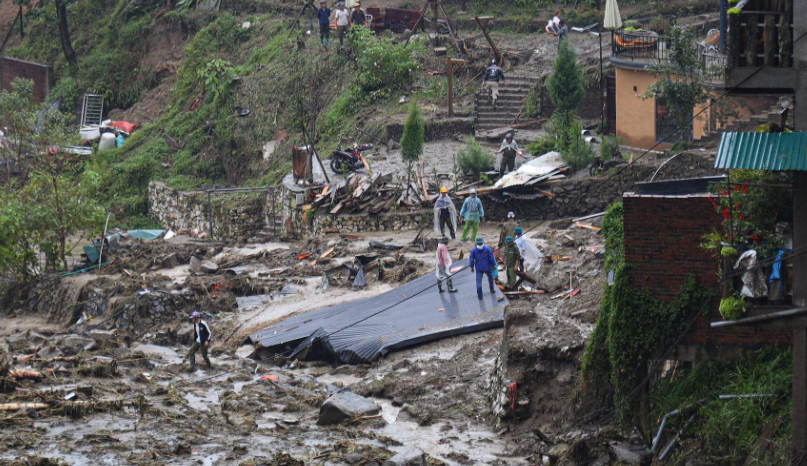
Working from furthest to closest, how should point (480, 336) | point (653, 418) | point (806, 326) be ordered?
point (480, 336), point (653, 418), point (806, 326)

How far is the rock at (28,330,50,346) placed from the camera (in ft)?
71.2

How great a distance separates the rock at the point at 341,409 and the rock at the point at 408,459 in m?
1.97

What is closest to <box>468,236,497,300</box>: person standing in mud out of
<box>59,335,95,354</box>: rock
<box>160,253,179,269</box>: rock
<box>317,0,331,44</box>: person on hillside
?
<box>59,335,95,354</box>: rock

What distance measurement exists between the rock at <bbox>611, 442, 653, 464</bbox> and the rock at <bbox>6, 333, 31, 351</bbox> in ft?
40.8

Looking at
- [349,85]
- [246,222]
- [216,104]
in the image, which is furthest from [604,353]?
[216,104]

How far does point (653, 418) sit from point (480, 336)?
17.0ft

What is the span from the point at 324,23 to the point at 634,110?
1263 cm

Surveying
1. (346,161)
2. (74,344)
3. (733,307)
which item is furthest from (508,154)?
(733,307)

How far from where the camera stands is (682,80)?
2552 cm

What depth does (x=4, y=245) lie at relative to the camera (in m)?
25.3

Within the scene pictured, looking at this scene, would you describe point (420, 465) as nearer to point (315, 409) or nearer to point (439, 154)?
point (315, 409)

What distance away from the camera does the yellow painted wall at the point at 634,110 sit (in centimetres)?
2805

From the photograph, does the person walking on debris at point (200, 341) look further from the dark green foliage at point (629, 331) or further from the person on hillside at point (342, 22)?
the person on hillside at point (342, 22)

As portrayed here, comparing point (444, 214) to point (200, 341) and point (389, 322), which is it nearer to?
point (389, 322)
